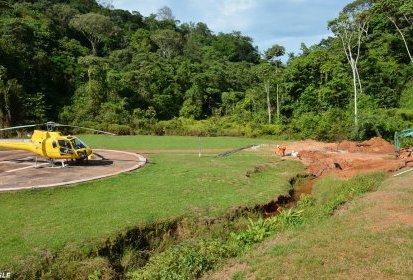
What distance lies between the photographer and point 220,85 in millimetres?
60062

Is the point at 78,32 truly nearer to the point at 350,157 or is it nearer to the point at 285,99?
the point at 285,99

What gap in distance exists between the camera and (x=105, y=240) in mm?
10156

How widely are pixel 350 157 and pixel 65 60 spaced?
154ft

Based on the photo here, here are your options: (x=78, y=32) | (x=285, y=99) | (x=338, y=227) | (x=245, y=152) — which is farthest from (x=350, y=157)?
Result: (x=78, y=32)

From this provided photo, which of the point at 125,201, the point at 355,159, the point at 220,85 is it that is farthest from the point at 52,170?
the point at 220,85

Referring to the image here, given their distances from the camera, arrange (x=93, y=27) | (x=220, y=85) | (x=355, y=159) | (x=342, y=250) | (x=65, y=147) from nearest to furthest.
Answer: (x=342, y=250)
(x=65, y=147)
(x=355, y=159)
(x=220, y=85)
(x=93, y=27)

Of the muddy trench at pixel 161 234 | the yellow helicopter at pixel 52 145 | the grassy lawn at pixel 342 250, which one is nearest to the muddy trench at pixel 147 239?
the muddy trench at pixel 161 234

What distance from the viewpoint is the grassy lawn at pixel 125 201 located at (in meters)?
10.2

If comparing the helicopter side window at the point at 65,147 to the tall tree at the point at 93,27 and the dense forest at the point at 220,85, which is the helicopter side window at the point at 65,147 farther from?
the tall tree at the point at 93,27

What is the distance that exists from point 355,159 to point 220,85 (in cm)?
3948

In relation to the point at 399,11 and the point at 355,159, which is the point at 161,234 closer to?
the point at 355,159

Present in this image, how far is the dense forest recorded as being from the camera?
125 feet

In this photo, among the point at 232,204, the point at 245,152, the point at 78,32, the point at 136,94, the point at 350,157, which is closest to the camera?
the point at 232,204

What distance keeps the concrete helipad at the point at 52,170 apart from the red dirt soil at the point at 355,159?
31.4ft
